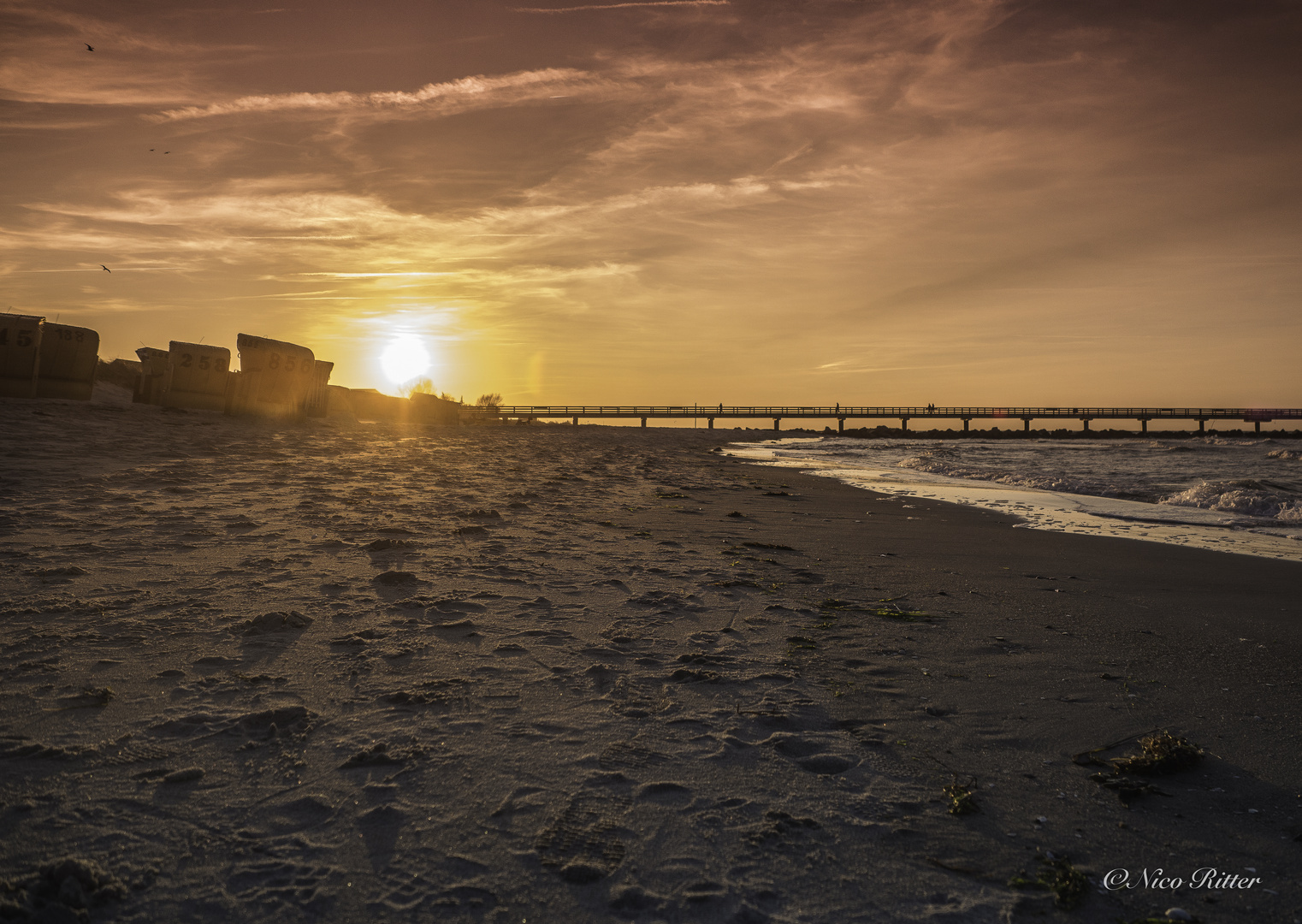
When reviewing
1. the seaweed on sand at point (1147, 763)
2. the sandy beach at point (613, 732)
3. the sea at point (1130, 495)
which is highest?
the sea at point (1130, 495)

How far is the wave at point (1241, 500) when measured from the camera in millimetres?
9094

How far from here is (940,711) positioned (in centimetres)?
272

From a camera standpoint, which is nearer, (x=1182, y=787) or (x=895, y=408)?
(x=1182, y=787)

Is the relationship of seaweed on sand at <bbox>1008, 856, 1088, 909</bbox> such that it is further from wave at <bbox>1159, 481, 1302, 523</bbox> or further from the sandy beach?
wave at <bbox>1159, 481, 1302, 523</bbox>

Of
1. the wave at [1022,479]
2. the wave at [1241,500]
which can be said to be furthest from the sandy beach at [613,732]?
the wave at [1022,479]

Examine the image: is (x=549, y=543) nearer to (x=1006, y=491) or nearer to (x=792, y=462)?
(x=1006, y=491)

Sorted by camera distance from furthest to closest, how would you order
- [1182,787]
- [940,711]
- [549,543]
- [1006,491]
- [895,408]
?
1. [895,408]
2. [1006,491]
3. [549,543]
4. [940,711]
5. [1182,787]

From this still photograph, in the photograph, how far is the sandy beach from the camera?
1.68 m

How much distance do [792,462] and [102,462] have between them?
52.3ft

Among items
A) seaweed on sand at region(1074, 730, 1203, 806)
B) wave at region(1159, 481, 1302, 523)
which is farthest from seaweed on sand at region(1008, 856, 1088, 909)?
wave at region(1159, 481, 1302, 523)

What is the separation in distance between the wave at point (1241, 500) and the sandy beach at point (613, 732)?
5101 millimetres

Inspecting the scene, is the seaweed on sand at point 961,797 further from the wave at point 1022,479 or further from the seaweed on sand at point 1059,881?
the wave at point 1022,479

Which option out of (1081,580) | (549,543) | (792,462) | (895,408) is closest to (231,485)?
(549,543)

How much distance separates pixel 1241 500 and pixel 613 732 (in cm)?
1111
